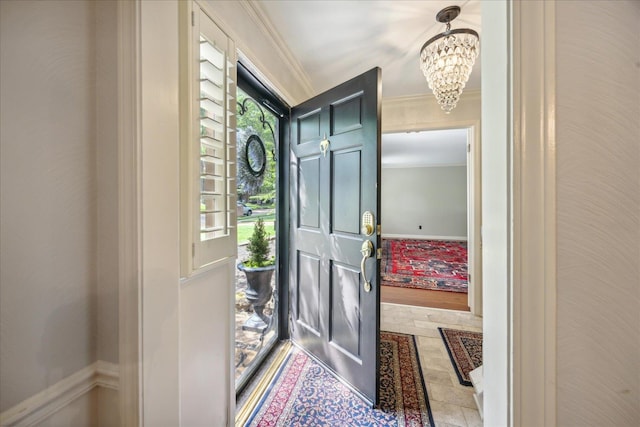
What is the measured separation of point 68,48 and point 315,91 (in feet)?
7.01

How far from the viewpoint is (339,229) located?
162 cm

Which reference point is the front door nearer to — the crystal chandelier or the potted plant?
the potted plant

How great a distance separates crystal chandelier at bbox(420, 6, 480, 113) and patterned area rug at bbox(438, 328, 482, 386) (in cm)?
197

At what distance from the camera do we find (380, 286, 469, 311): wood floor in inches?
115

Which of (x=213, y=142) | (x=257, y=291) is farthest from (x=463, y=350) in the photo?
(x=213, y=142)

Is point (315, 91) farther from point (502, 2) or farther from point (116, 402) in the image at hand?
point (116, 402)

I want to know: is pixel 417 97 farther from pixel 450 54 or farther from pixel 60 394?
pixel 60 394

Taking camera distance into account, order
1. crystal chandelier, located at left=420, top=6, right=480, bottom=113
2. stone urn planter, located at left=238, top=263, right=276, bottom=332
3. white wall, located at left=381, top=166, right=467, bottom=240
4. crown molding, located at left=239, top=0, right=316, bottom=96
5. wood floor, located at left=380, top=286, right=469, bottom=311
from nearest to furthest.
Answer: crown molding, located at left=239, top=0, right=316, bottom=96 → crystal chandelier, located at left=420, top=6, right=480, bottom=113 → stone urn planter, located at left=238, top=263, right=276, bottom=332 → wood floor, located at left=380, top=286, right=469, bottom=311 → white wall, located at left=381, top=166, right=467, bottom=240

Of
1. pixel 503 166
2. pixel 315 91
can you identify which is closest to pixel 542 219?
pixel 503 166

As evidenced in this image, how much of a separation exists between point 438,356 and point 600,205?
1917mm

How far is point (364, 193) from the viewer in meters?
1.44

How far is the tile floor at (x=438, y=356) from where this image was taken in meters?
1.39

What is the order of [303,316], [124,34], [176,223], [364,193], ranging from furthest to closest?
[303,316] < [364,193] < [176,223] < [124,34]

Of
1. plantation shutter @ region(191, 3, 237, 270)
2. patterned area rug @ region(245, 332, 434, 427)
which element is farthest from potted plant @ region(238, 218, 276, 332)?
plantation shutter @ region(191, 3, 237, 270)
